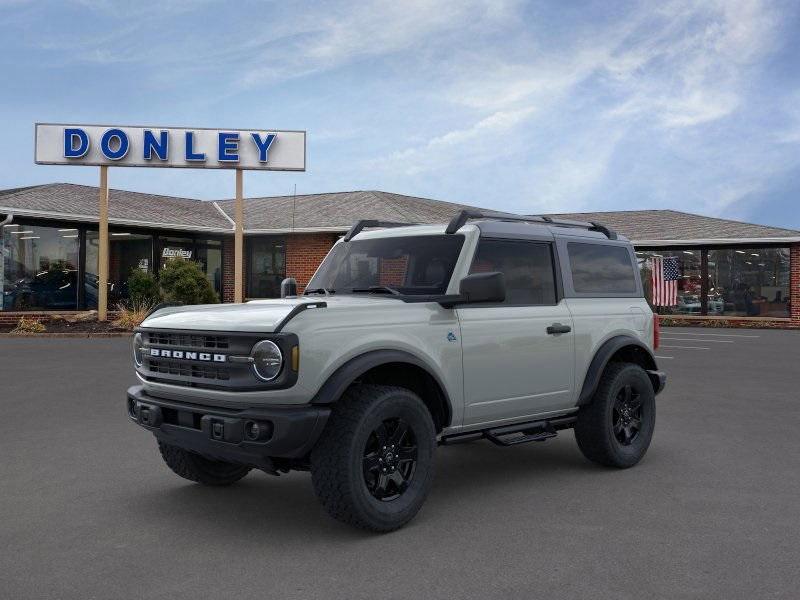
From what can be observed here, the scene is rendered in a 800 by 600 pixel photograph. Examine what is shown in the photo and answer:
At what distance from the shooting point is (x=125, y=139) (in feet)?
78.0

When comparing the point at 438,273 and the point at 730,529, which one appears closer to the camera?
the point at 730,529

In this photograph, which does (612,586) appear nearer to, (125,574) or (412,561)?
(412,561)

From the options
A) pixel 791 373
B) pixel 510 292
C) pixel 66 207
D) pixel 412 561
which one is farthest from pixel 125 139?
pixel 412 561

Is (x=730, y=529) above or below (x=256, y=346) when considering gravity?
below

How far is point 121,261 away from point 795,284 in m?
23.6

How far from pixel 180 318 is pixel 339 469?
1.50 metres

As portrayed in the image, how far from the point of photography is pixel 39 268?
24719 mm

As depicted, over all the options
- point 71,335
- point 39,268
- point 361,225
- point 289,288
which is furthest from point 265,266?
point 361,225

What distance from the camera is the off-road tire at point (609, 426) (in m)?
6.23

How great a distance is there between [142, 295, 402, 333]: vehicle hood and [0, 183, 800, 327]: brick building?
20515mm

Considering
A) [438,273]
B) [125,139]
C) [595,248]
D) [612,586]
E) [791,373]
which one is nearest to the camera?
[612,586]

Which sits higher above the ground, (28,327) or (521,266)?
(521,266)

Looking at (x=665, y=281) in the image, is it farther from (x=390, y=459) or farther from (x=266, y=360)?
(x=266, y=360)

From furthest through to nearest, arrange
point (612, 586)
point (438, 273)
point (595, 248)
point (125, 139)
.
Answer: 1. point (125, 139)
2. point (595, 248)
3. point (438, 273)
4. point (612, 586)
